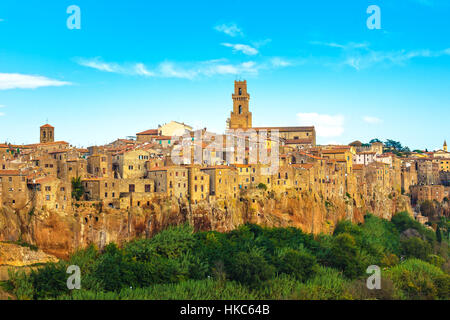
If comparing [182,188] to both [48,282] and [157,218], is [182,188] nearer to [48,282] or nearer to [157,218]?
[157,218]

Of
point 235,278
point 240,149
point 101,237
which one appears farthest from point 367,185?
point 101,237

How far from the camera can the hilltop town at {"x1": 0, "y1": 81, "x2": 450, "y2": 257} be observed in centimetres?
5831

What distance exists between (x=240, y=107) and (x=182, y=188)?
4671 cm

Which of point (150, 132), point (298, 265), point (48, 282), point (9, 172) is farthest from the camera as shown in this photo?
point (150, 132)

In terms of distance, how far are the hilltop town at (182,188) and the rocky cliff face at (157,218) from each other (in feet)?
0.37

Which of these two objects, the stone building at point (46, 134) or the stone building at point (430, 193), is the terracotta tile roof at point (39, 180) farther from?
the stone building at point (430, 193)

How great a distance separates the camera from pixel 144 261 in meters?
57.6

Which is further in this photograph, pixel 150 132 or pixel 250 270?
pixel 150 132

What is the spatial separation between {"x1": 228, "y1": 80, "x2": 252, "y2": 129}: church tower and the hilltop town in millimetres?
1733

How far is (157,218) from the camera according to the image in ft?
214

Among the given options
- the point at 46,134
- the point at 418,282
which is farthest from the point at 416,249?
the point at 46,134

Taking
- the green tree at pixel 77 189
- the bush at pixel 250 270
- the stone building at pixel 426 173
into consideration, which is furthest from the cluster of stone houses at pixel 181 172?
the bush at pixel 250 270
